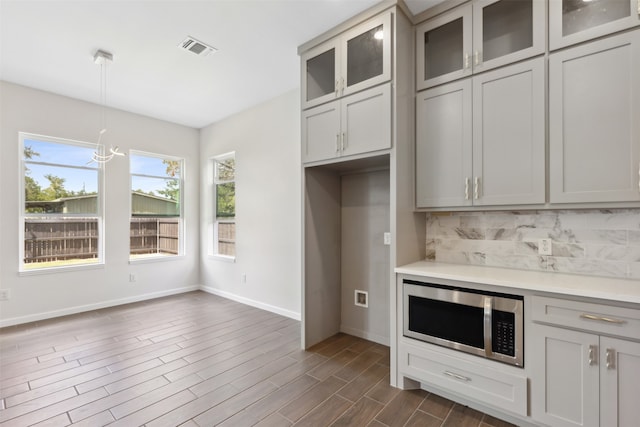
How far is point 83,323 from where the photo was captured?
365 centimetres

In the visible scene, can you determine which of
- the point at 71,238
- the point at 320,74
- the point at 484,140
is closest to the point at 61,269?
the point at 71,238

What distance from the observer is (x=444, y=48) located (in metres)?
2.43

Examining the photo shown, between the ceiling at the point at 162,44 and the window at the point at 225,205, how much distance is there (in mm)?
1206

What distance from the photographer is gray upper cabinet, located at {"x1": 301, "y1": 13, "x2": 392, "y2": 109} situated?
93.5 inches

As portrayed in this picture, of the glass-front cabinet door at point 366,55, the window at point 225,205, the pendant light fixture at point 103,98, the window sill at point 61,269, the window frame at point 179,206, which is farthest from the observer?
the window at point 225,205

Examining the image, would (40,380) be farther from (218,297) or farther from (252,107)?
(252,107)

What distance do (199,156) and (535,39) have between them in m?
5.00

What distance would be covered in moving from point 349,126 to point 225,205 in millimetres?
3134

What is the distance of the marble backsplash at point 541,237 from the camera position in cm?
195

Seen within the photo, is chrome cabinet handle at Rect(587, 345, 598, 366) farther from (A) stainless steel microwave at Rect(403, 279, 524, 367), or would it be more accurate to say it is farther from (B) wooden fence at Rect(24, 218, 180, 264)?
(B) wooden fence at Rect(24, 218, 180, 264)

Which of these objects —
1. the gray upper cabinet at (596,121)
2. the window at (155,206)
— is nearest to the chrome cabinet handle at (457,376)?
the gray upper cabinet at (596,121)

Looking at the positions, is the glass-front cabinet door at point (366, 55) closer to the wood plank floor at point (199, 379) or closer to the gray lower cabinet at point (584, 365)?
the gray lower cabinet at point (584, 365)

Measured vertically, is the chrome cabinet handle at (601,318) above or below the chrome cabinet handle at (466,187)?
below

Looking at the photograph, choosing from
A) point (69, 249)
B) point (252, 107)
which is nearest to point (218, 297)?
point (69, 249)
